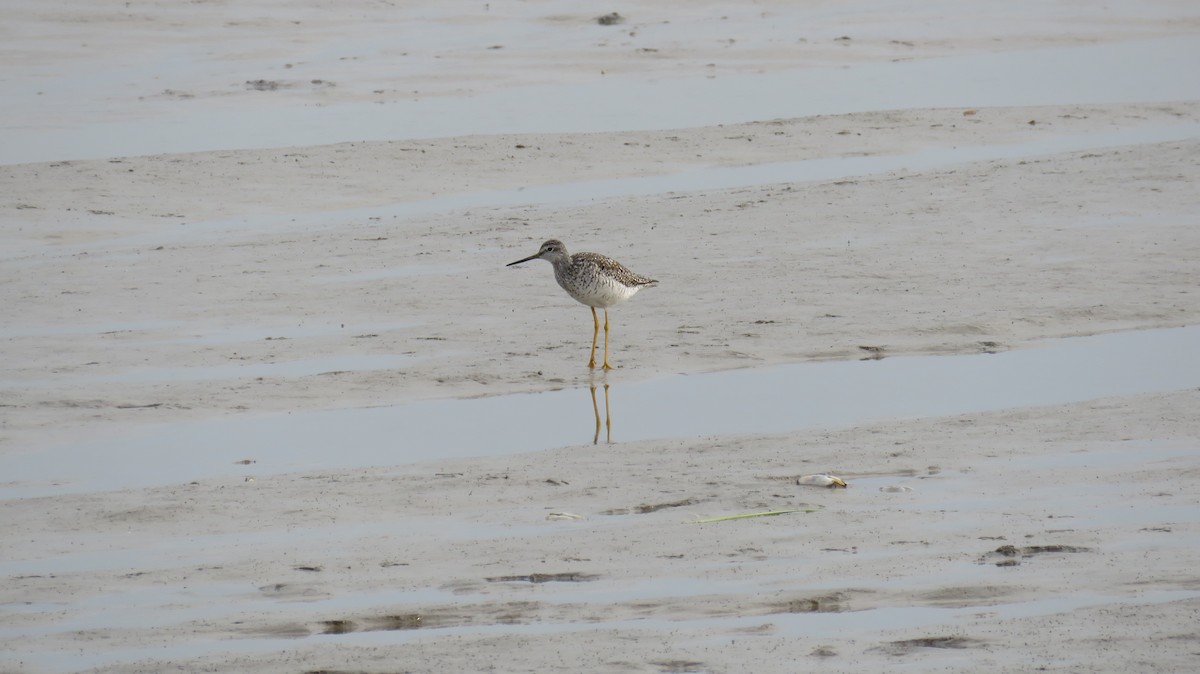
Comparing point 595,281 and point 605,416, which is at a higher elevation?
point 595,281

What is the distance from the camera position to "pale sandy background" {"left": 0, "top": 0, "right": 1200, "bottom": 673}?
7.02 metres

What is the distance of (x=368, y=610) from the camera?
23.2 ft

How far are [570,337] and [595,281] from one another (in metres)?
0.55

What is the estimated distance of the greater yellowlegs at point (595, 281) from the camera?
11.7 m

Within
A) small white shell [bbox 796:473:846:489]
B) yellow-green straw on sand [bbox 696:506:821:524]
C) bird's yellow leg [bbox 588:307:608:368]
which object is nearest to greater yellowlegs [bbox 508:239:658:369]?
bird's yellow leg [bbox 588:307:608:368]

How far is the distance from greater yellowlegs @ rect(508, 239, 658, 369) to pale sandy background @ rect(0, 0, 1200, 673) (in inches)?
12.8

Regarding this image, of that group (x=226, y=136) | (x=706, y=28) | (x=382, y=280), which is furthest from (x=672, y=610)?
(x=706, y=28)

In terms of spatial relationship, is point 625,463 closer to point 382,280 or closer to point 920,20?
point 382,280

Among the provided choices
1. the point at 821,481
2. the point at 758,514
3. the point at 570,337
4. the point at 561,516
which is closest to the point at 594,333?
the point at 570,337

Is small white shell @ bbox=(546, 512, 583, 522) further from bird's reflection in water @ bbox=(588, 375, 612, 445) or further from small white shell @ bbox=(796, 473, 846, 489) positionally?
bird's reflection in water @ bbox=(588, 375, 612, 445)

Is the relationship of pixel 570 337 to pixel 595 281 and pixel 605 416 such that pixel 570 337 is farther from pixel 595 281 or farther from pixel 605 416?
pixel 605 416

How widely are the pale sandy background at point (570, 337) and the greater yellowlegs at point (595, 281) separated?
0.32 metres

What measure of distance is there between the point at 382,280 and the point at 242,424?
321cm

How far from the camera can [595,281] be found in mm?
11672
